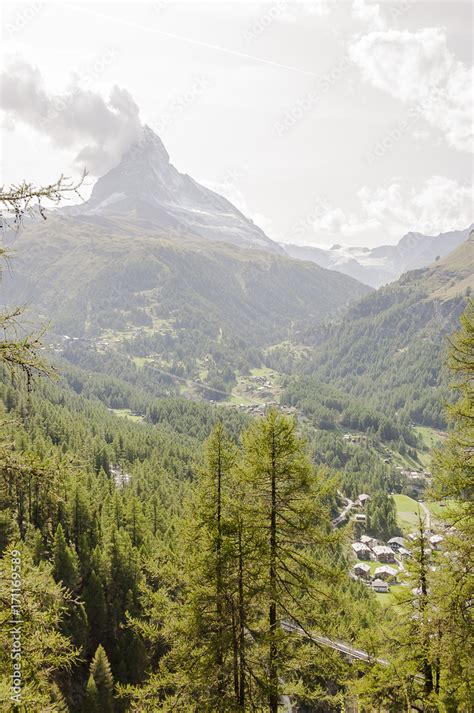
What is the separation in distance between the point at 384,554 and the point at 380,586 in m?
16.0

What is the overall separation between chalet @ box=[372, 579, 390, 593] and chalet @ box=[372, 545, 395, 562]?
14.3m

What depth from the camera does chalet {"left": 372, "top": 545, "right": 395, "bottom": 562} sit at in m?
125

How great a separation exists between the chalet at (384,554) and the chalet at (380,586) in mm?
14297

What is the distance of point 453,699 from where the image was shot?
17.8 meters

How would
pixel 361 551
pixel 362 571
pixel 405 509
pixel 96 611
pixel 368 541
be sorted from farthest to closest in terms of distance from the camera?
pixel 405 509, pixel 368 541, pixel 361 551, pixel 362 571, pixel 96 611

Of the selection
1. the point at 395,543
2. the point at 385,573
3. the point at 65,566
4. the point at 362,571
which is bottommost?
A: the point at 362,571

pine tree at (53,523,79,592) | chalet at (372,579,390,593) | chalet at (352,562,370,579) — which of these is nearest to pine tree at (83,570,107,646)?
pine tree at (53,523,79,592)

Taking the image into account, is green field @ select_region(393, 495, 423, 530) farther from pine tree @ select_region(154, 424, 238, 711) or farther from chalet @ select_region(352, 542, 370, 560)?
pine tree @ select_region(154, 424, 238, 711)

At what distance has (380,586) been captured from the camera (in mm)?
109562

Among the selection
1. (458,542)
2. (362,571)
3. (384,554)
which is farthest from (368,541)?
(458,542)

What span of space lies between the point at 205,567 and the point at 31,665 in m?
7.36

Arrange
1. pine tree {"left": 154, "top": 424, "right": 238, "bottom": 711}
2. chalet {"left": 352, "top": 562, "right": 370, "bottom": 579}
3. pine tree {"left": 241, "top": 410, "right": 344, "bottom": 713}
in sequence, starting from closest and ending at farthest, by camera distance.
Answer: pine tree {"left": 241, "top": 410, "right": 344, "bottom": 713}
pine tree {"left": 154, "top": 424, "right": 238, "bottom": 711}
chalet {"left": 352, "top": 562, "right": 370, "bottom": 579}

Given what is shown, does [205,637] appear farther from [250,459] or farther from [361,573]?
[361,573]

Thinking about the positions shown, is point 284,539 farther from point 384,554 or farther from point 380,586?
point 384,554
